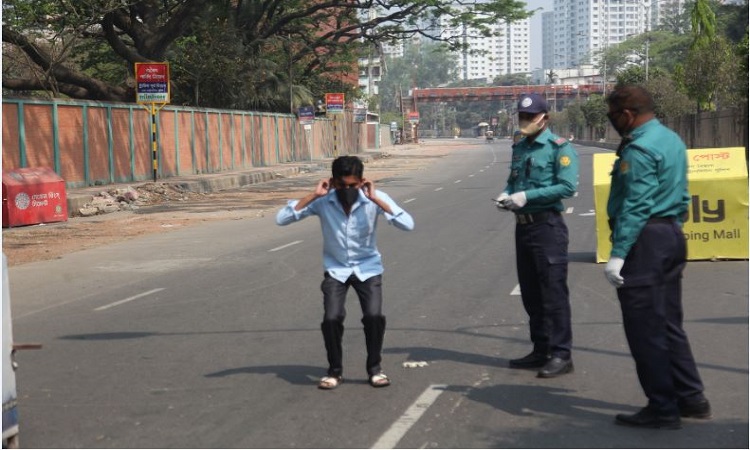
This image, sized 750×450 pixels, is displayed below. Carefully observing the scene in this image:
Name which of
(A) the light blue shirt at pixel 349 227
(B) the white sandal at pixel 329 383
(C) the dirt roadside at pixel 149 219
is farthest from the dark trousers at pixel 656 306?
(C) the dirt roadside at pixel 149 219

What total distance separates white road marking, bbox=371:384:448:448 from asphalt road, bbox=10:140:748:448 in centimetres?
2

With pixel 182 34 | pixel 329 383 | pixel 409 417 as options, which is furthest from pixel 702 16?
pixel 182 34

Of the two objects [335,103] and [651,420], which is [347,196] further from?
[335,103]

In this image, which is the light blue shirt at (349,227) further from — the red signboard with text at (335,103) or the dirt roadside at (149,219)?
the red signboard with text at (335,103)

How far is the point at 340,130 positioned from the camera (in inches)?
2975

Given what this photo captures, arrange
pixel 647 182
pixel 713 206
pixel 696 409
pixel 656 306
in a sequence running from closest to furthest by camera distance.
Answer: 1. pixel 647 182
2. pixel 656 306
3. pixel 696 409
4. pixel 713 206

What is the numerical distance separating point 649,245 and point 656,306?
343 mm

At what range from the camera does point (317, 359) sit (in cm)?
815

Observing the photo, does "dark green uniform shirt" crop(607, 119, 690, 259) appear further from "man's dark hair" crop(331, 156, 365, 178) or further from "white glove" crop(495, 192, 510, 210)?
"man's dark hair" crop(331, 156, 365, 178)

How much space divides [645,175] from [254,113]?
44.1 meters

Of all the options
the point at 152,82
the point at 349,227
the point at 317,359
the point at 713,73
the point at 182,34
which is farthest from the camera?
the point at 713,73

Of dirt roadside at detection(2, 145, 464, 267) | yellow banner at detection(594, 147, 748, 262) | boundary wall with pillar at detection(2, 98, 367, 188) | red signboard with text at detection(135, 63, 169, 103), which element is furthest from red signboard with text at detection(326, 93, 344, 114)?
yellow banner at detection(594, 147, 748, 262)

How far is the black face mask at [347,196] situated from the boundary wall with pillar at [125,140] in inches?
766

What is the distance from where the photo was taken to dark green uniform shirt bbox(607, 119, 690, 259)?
5.86 metres
